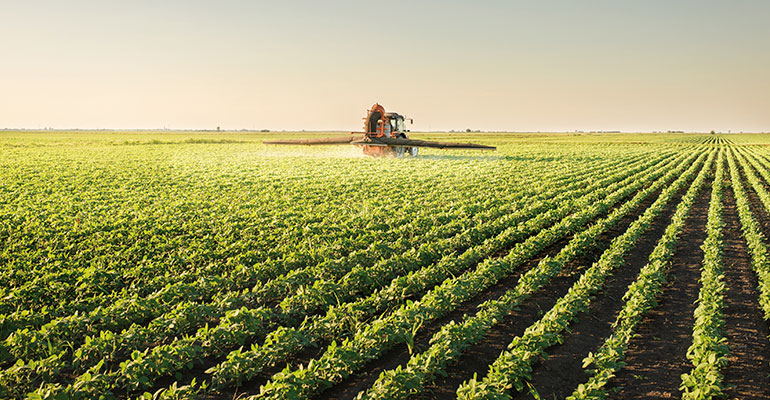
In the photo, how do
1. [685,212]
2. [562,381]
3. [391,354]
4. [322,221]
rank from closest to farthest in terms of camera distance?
1. [562,381]
2. [391,354]
3. [322,221]
4. [685,212]

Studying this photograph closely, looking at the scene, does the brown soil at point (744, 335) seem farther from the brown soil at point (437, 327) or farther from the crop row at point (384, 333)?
the crop row at point (384, 333)

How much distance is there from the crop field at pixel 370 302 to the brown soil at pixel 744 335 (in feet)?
0.11

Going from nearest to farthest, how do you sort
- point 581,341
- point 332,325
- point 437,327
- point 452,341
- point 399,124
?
point 452,341, point 332,325, point 581,341, point 437,327, point 399,124

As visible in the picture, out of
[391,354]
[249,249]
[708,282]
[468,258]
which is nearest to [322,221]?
[249,249]

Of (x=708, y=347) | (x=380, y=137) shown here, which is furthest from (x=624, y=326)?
(x=380, y=137)

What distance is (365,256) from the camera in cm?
897

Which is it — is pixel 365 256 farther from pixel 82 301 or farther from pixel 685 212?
pixel 685 212

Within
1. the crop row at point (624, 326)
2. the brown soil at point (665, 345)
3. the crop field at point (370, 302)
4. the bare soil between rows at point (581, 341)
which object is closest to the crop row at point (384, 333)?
the crop field at point (370, 302)

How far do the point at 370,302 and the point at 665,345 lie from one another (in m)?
4.34

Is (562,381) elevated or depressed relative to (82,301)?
depressed

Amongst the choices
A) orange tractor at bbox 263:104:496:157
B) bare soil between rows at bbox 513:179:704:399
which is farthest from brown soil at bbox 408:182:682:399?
orange tractor at bbox 263:104:496:157

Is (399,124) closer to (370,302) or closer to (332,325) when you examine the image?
(370,302)

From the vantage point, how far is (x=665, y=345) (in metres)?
5.87

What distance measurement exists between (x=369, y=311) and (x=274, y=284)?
1829 millimetres
